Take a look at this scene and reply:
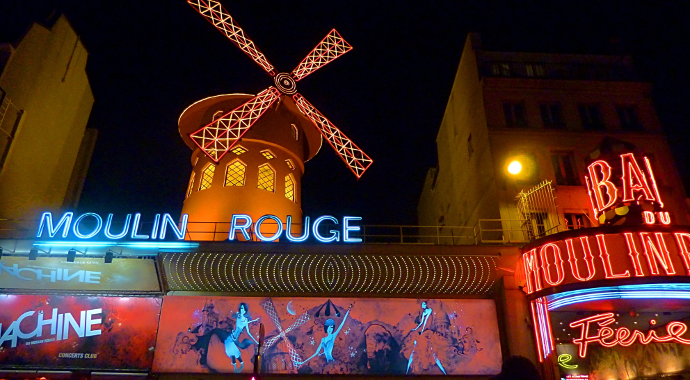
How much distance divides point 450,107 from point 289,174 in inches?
219

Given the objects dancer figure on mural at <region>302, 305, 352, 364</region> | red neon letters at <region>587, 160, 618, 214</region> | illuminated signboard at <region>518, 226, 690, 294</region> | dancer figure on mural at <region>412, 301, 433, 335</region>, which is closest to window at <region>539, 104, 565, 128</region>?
red neon letters at <region>587, 160, 618, 214</region>

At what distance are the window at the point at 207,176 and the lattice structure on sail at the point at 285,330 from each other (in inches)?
143

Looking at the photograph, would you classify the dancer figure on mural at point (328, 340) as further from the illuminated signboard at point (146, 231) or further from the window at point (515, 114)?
the window at point (515, 114)

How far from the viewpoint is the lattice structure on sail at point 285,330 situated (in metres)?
8.31

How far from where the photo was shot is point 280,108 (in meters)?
12.2

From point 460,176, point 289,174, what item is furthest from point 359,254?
point 460,176

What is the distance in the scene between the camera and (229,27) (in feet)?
41.4

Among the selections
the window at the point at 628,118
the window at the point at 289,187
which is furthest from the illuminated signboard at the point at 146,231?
the window at the point at 628,118

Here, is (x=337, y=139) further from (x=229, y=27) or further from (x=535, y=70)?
(x=535, y=70)

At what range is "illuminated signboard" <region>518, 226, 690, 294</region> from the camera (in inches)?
271

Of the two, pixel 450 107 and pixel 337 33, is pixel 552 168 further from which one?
pixel 337 33

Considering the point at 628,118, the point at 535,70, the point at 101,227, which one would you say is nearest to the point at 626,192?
the point at 628,118

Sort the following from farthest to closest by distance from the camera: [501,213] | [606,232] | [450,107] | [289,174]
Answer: [450,107] → [289,174] → [501,213] → [606,232]

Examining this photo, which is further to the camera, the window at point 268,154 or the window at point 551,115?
the window at point 268,154
